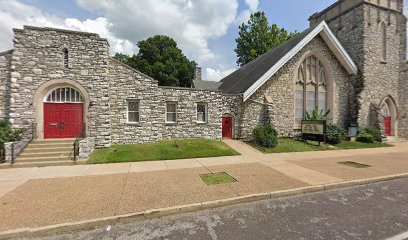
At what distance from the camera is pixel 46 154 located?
30.5 ft

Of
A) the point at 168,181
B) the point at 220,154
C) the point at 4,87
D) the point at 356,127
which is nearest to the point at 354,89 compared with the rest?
the point at 356,127

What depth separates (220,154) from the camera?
1092 cm

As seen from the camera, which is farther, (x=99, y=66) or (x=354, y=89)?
(x=354, y=89)

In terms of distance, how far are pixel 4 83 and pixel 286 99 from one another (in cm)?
1951

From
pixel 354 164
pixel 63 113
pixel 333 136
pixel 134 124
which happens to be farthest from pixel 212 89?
pixel 354 164

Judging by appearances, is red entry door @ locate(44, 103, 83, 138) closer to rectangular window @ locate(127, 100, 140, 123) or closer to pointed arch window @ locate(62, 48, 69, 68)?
pointed arch window @ locate(62, 48, 69, 68)

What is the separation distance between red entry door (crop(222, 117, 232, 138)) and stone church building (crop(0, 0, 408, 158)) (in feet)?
0.28

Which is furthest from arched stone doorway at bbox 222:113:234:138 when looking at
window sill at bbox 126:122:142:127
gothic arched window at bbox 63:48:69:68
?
gothic arched window at bbox 63:48:69:68

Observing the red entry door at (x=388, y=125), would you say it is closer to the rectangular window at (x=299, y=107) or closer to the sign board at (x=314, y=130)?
the rectangular window at (x=299, y=107)

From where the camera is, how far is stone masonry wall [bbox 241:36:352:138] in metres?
15.3

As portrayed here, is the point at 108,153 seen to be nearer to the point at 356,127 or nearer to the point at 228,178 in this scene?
the point at 228,178

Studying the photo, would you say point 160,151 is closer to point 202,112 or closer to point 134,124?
point 134,124

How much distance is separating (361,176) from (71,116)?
15098mm

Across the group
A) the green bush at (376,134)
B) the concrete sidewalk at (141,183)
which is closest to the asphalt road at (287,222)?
the concrete sidewalk at (141,183)
